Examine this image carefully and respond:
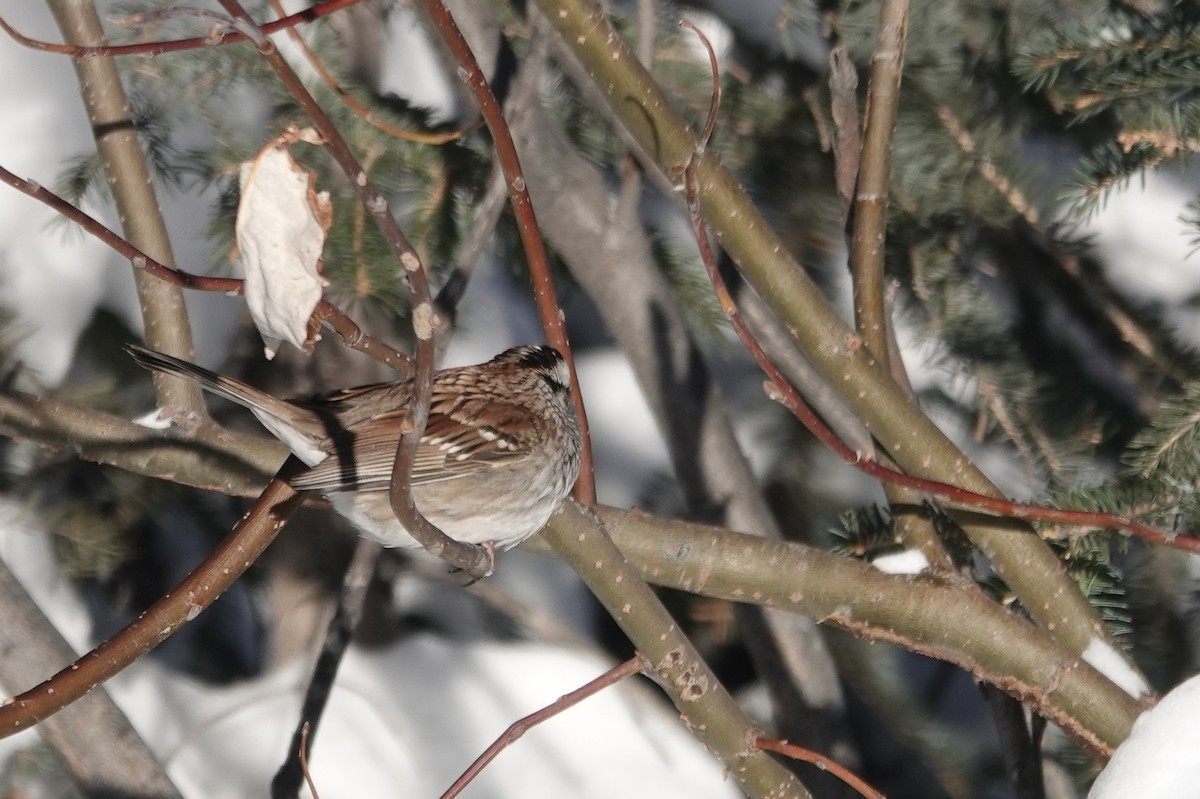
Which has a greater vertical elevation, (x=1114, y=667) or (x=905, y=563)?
(x=905, y=563)

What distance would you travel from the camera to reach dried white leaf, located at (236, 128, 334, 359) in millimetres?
769

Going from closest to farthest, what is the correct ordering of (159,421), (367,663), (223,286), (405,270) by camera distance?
(405,270) → (223,286) → (159,421) → (367,663)

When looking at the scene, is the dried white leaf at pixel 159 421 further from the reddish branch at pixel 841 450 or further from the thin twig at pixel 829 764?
the thin twig at pixel 829 764

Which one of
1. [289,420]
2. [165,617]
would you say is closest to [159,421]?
[289,420]

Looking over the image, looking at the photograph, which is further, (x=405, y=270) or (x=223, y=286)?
(x=223, y=286)

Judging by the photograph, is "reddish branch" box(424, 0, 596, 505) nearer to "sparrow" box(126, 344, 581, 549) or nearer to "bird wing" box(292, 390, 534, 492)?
"sparrow" box(126, 344, 581, 549)

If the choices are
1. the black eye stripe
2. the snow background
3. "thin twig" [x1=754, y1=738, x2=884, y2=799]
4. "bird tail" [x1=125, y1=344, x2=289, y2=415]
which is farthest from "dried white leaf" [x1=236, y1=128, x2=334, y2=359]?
the snow background

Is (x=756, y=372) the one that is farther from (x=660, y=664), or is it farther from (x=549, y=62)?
(x=660, y=664)

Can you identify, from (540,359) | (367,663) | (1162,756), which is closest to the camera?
(1162,756)

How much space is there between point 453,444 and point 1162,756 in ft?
3.25

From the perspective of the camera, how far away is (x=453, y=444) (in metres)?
1.67

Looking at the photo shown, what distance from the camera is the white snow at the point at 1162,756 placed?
1123 mm

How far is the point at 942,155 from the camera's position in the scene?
214 centimetres

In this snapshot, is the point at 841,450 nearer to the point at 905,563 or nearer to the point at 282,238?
the point at 905,563
